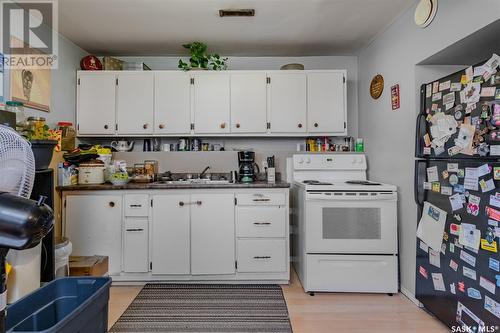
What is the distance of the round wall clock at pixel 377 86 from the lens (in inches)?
106

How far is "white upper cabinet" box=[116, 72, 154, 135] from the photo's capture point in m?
2.91

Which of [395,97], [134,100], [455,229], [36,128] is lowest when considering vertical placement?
[455,229]

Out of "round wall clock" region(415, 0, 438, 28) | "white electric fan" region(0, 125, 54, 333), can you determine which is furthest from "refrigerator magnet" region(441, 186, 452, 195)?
"white electric fan" region(0, 125, 54, 333)

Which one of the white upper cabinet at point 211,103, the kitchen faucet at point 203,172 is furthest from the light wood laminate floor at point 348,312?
the white upper cabinet at point 211,103

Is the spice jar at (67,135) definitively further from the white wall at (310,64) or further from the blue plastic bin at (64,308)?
the blue plastic bin at (64,308)

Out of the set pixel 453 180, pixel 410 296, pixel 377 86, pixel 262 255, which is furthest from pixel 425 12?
pixel 262 255

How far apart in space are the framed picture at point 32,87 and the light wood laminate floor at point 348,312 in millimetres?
1780

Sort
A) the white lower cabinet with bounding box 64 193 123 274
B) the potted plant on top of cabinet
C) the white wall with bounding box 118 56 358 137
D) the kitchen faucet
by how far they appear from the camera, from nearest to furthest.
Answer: the white lower cabinet with bounding box 64 193 123 274
the potted plant on top of cabinet
the kitchen faucet
the white wall with bounding box 118 56 358 137

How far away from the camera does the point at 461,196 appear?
1.65 meters

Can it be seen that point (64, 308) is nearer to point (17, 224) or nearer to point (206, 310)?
point (17, 224)

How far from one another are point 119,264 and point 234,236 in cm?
110

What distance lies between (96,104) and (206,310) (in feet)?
7.71

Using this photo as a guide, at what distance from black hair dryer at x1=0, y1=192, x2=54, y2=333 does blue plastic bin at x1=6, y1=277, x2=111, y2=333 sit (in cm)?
27

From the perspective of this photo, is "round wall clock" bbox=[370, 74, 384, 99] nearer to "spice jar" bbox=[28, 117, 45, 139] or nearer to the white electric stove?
the white electric stove
